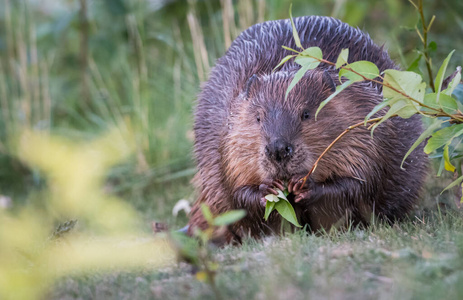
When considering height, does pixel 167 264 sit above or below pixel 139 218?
above

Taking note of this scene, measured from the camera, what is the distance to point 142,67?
5.68 meters

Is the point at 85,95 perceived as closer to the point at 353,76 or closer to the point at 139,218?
the point at 139,218

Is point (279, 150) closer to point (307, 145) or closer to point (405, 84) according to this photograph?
point (307, 145)

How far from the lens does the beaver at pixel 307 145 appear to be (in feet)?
10.8

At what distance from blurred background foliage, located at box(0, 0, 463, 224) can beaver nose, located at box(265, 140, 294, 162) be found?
175 cm

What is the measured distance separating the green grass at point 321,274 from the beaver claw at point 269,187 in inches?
17.2

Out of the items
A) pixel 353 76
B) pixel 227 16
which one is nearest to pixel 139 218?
pixel 227 16

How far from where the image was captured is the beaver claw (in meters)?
3.25

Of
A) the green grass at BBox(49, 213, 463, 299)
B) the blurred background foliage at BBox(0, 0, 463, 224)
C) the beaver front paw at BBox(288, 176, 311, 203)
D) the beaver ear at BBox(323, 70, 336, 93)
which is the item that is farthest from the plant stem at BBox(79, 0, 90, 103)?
the green grass at BBox(49, 213, 463, 299)

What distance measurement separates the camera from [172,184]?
5410 mm

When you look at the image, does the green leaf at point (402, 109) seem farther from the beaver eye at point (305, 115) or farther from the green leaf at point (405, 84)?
the beaver eye at point (305, 115)

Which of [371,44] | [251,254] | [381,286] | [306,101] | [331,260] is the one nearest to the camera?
[381,286]

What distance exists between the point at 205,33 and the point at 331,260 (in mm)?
4805

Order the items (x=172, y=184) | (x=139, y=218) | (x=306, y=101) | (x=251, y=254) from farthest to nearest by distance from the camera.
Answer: (x=172, y=184) < (x=139, y=218) < (x=306, y=101) < (x=251, y=254)
